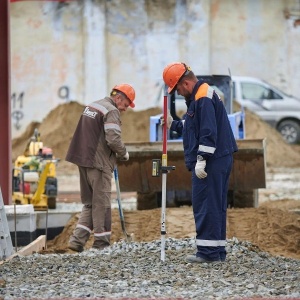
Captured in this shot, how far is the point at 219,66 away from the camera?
112 ft

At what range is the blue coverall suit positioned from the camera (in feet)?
34.8

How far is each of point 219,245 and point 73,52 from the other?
78.0 feet

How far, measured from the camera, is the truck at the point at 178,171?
1642 centimetres

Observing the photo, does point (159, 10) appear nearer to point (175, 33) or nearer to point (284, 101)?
point (175, 33)

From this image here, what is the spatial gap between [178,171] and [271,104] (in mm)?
15451

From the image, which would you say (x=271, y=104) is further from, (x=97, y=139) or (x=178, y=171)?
(x=97, y=139)

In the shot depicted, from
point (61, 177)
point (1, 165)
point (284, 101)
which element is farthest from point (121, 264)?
point (284, 101)

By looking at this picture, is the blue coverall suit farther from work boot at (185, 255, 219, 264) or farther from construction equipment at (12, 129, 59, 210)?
construction equipment at (12, 129, 59, 210)

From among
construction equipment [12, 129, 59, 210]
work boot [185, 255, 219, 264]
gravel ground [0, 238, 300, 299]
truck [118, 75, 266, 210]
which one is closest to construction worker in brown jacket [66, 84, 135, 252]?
gravel ground [0, 238, 300, 299]

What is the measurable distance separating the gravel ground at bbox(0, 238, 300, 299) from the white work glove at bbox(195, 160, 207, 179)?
905mm

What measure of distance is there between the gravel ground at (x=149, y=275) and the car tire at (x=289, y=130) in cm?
2025

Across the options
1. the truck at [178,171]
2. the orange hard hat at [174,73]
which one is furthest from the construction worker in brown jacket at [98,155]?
the truck at [178,171]

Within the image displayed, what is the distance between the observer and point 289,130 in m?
32.1

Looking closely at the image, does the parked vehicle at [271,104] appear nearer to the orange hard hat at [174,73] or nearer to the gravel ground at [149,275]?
the gravel ground at [149,275]
